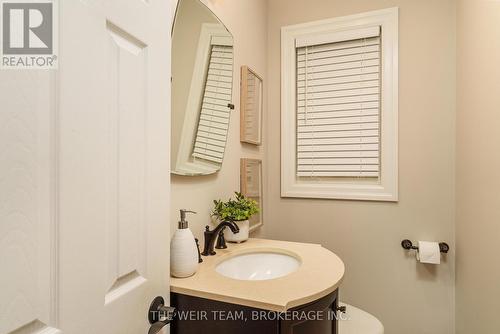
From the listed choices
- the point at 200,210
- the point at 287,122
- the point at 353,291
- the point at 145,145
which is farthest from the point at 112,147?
the point at 353,291

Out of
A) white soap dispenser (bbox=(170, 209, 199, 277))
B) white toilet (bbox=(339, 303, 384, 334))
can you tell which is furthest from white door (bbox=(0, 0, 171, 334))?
white toilet (bbox=(339, 303, 384, 334))

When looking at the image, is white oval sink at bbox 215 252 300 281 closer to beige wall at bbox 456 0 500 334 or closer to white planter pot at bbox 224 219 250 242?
white planter pot at bbox 224 219 250 242

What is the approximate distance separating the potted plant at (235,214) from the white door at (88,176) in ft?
1.88

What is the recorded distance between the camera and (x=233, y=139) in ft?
5.31

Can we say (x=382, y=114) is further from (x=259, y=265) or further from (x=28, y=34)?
(x=28, y=34)

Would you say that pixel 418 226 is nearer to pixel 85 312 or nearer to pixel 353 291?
pixel 353 291

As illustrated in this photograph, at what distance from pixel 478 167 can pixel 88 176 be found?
1522mm

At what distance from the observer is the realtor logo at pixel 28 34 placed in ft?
1.56

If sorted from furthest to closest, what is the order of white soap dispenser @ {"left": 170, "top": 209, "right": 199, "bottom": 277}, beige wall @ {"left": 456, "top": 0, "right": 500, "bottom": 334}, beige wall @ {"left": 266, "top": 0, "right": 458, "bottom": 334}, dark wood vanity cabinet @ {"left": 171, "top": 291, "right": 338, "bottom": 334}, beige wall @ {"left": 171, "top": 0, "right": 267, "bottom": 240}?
beige wall @ {"left": 266, "top": 0, "right": 458, "bottom": 334} → beige wall @ {"left": 171, "top": 0, "right": 267, "bottom": 240} → beige wall @ {"left": 456, "top": 0, "right": 500, "bottom": 334} → white soap dispenser @ {"left": 170, "top": 209, "right": 199, "bottom": 277} → dark wood vanity cabinet @ {"left": 171, "top": 291, "right": 338, "bottom": 334}

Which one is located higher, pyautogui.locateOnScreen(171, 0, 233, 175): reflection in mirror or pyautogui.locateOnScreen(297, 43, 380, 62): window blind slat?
pyautogui.locateOnScreen(297, 43, 380, 62): window blind slat

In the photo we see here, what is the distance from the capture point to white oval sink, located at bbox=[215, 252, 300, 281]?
4.16 ft

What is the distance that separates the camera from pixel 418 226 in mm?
1722

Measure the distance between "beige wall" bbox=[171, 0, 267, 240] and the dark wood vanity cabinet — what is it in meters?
0.33

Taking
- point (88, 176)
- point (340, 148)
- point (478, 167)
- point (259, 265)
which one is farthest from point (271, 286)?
point (340, 148)
